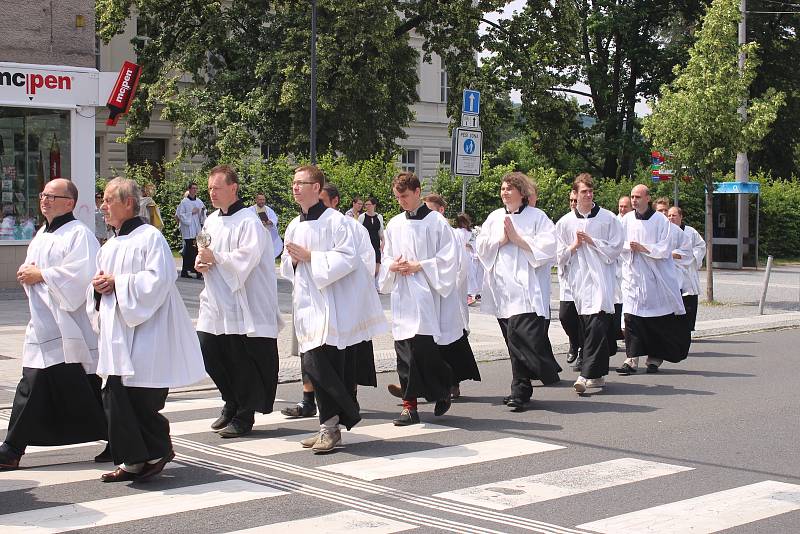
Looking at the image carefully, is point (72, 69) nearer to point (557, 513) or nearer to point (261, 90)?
point (261, 90)

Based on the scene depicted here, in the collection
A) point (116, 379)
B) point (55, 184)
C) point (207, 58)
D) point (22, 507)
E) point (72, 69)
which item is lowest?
point (22, 507)

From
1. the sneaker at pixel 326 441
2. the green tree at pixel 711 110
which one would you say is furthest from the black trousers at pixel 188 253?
the sneaker at pixel 326 441

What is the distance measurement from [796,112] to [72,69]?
102ft

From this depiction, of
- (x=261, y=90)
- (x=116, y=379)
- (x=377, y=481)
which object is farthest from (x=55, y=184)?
(x=261, y=90)

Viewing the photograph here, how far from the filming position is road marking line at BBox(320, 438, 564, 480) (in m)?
7.39

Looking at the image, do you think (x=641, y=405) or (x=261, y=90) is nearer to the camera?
(x=641, y=405)

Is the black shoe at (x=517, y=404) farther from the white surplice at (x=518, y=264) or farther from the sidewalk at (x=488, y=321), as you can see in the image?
the sidewalk at (x=488, y=321)

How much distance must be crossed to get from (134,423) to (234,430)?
1.68 metres

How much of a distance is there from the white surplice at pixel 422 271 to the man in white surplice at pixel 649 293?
381 cm

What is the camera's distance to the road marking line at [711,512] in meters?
6.05

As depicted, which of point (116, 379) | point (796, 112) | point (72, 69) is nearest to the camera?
point (116, 379)

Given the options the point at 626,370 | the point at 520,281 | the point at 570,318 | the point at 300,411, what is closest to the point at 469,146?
the point at 570,318

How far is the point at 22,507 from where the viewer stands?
21.1 feet

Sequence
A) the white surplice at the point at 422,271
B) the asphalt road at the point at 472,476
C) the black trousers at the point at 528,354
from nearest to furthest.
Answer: the asphalt road at the point at 472,476, the white surplice at the point at 422,271, the black trousers at the point at 528,354
